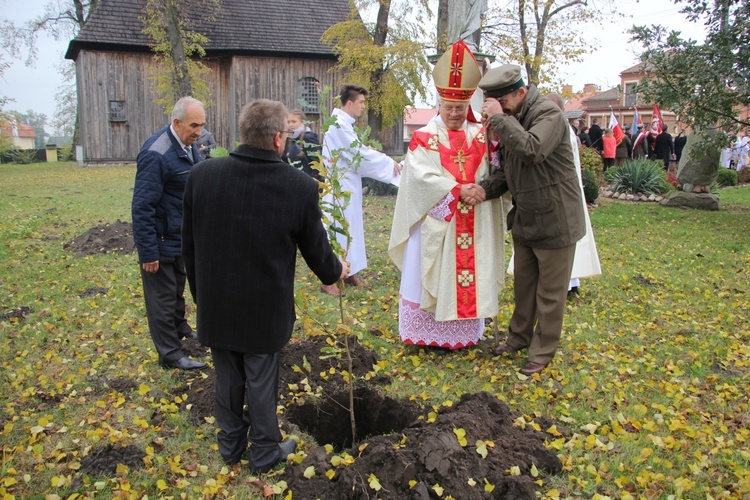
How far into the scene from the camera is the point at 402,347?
16.8ft

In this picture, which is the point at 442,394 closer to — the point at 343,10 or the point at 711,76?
the point at 711,76

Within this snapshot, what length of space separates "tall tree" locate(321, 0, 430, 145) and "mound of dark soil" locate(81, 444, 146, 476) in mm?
14694

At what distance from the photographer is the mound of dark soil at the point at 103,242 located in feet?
29.1

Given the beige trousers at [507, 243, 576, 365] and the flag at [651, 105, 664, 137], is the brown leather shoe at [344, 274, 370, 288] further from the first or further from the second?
the flag at [651, 105, 664, 137]

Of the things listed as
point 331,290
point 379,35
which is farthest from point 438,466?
point 379,35

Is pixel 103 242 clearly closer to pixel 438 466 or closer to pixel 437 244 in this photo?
pixel 437 244

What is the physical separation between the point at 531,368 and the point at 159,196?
3.01 meters

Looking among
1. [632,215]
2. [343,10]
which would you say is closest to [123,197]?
[632,215]

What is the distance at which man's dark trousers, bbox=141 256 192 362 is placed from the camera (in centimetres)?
456

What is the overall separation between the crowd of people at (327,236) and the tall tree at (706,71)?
7611 mm

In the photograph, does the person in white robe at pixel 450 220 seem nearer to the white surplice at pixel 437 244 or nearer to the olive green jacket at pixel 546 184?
the white surplice at pixel 437 244

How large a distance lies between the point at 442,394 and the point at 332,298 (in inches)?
100

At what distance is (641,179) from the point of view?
14.5 meters

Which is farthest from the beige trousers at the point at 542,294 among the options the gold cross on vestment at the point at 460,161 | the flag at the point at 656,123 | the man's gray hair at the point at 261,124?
the flag at the point at 656,123
